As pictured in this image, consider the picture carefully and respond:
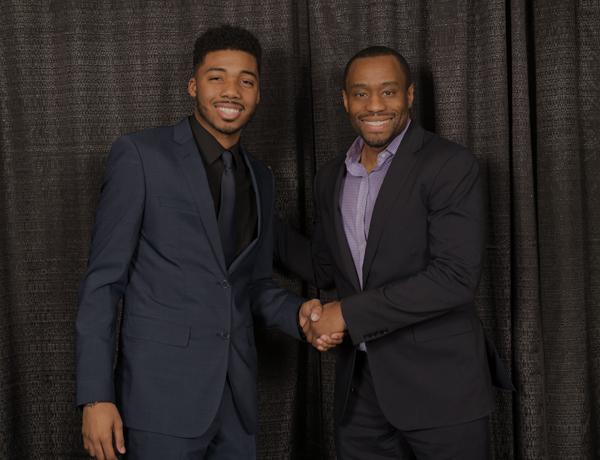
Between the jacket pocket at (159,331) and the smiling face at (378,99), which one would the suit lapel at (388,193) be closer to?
the smiling face at (378,99)

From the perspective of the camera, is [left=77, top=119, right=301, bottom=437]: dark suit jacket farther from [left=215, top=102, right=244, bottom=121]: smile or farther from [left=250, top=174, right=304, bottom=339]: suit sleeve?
[left=250, top=174, right=304, bottom=339]: suit sleeve

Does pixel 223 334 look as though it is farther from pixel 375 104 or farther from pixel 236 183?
pixel 375 104

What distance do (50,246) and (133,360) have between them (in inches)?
28.7

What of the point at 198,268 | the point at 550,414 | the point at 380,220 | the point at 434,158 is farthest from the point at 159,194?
the point at 550,414

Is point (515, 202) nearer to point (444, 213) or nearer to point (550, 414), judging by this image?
point (444, 213)

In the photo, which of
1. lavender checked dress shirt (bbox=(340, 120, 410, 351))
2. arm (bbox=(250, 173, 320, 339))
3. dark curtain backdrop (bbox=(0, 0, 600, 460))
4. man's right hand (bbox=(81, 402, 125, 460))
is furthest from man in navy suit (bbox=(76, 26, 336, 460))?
dark curtain backdrop (bbox=(0, 0, 600, 460))

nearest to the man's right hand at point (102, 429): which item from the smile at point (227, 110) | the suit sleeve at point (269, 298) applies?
the suit sleeve at point (269, 298)

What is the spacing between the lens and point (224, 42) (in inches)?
75.7

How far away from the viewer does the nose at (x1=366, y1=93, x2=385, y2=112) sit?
6.37 ft

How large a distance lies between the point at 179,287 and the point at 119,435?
0.38 m

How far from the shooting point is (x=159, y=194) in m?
1.77

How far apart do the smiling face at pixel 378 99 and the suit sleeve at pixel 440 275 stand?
21cm

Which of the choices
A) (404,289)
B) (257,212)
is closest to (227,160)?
(257,212)

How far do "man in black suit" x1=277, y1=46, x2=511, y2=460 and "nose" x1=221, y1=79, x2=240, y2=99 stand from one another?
13.6 inches
